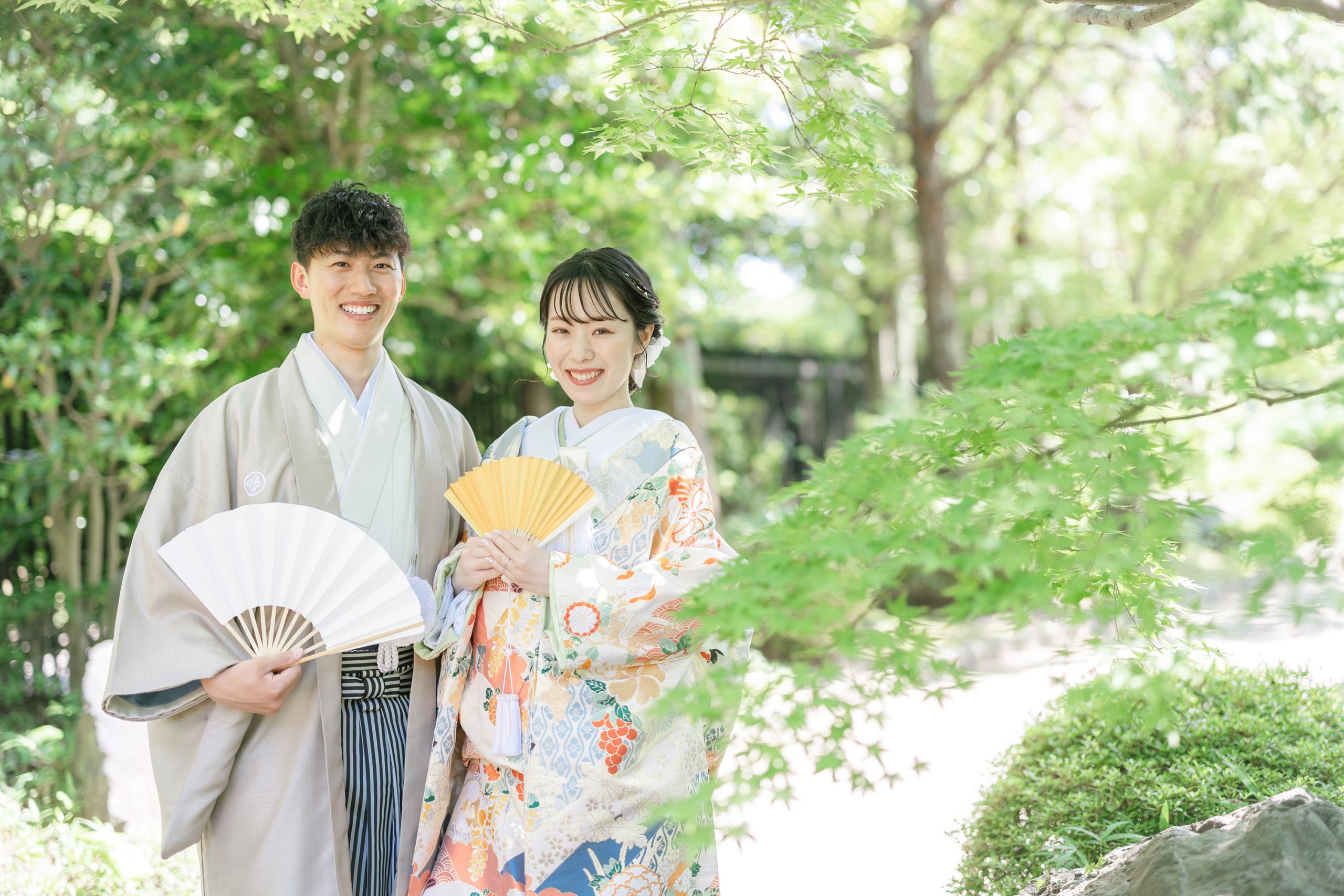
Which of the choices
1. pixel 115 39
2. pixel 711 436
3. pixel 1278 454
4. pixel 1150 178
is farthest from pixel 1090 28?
pixel 115 39

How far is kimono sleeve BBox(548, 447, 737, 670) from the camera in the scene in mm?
2105

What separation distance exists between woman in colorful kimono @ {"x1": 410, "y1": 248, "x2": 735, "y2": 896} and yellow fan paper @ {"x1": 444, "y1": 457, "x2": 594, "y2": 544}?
0.16ft

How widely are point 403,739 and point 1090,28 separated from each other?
37.2ft

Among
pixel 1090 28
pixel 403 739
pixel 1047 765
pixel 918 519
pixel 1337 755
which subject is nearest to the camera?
pixel 918 519

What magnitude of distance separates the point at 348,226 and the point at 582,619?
103 cm

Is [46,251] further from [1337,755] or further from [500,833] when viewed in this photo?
[1337,755]

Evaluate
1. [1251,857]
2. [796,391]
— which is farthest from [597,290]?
[796,391]

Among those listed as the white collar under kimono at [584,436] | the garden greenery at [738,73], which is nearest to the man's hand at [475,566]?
the white collar under kimono at [584,436]

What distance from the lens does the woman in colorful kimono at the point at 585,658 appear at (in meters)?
2.14

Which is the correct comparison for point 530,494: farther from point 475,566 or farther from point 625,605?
point 625,605

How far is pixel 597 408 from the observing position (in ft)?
7.90

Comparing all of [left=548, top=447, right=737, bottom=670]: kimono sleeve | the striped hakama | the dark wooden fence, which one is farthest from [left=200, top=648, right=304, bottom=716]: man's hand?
the dark wooden fence

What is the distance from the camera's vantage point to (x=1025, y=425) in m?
1.63

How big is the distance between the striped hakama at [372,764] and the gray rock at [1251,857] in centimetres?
150
